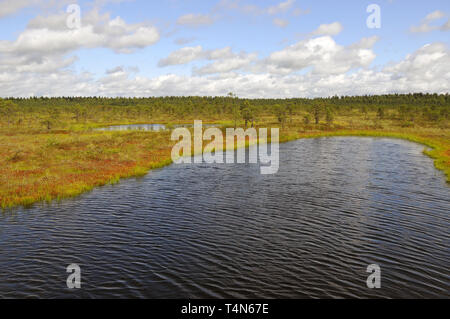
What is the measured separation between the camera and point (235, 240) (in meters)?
20.2

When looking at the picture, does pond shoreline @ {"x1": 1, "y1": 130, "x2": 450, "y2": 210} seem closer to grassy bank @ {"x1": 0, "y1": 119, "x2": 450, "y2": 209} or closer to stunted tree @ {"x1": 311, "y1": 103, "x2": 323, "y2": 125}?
grassy bank @ {"x1": 0, "y1": 119, "x2": 450, "y2": 209}

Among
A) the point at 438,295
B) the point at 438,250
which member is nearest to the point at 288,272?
the point at 438,295

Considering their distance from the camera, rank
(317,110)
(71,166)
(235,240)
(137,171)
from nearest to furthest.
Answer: (235,240)
(137,171)
(71,166)
(317,110)

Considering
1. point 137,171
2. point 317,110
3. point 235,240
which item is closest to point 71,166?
point 137,171

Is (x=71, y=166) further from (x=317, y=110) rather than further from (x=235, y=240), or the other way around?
(x=317, y=110)

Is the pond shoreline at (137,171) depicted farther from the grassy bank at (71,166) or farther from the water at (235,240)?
the water at (235,240)

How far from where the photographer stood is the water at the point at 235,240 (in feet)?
48.6

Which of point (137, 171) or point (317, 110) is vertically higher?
point (317, 110)

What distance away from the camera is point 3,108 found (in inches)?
4754

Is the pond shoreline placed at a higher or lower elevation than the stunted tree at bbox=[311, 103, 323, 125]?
lower

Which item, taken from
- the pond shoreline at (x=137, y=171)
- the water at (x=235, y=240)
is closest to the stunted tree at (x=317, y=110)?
the pond shoreline at (x=137, y=171)

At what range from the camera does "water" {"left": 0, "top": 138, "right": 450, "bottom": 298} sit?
1481 centimetres

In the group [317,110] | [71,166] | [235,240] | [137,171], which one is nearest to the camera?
[235,240]

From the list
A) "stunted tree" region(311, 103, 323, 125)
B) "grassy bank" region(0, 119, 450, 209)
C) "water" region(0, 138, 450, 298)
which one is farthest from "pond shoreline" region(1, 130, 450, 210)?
"stunted tree" region(311, 103, 323, 125)
